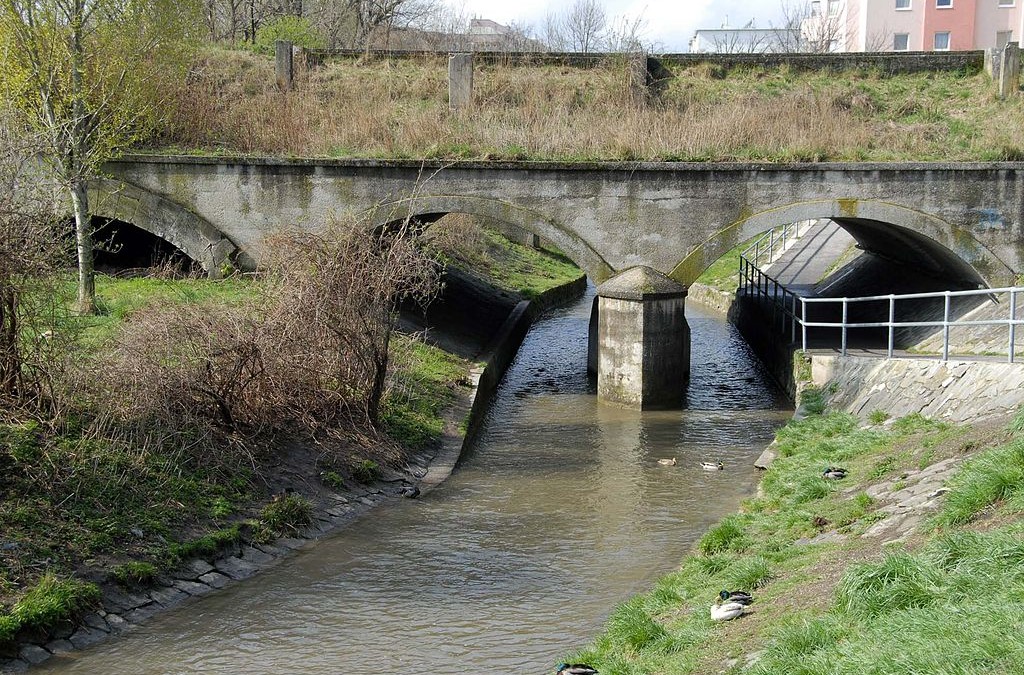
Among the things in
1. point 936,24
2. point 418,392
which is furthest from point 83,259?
point 936,24

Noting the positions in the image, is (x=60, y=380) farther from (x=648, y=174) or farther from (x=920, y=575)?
(x=648, y=174)

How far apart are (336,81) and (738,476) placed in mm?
15242

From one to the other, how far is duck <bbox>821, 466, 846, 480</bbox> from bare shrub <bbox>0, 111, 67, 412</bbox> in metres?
8.59

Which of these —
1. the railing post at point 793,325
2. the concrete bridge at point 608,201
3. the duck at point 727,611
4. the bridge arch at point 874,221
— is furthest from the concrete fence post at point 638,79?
the duck at point 727,611

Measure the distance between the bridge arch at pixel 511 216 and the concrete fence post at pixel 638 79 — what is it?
596 centimetres

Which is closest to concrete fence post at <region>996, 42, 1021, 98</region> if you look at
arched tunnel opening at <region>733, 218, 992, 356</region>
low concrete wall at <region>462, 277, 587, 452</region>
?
arched tunnel opening at <region>733, 218, 992, 356</region>

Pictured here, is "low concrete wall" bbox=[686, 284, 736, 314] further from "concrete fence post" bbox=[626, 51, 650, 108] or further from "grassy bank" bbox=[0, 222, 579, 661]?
"grassy bank" bbox=[0, 222, 579, 661]

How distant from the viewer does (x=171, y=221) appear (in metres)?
20.2

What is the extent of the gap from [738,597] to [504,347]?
51.6ft

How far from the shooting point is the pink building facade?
58469 millimetres

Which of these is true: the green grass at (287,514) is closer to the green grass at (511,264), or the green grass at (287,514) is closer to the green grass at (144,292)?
the green grass at (144,292)

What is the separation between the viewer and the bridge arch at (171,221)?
20.1 meters

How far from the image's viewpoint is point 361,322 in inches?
569

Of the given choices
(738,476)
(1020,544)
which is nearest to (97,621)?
(1020,544)
